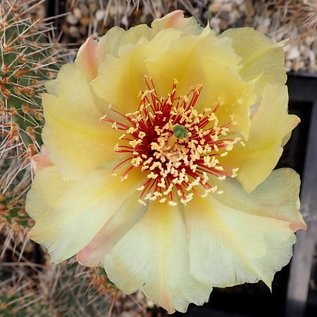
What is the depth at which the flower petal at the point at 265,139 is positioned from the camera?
74 cm

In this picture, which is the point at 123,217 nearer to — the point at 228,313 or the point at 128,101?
the point at 128,101

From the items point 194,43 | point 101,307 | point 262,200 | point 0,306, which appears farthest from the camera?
point 101,307

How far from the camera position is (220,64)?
0.73 meters

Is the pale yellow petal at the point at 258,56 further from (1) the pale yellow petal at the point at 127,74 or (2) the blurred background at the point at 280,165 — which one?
(2) the blurred background at the point at 280,165

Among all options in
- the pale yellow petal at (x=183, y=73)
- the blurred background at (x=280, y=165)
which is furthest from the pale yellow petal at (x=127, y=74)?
the blurred background at (x=280, y=165)

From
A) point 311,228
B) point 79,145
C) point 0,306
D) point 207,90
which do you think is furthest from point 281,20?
point 0,306

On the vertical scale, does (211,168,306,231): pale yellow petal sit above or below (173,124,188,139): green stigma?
below

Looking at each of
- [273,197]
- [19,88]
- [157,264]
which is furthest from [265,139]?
[19,88]

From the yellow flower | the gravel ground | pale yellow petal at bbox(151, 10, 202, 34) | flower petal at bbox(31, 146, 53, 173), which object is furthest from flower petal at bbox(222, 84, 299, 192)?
the gravel ground

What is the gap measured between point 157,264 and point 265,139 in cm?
22

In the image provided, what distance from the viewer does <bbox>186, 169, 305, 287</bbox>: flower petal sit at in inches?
31.4

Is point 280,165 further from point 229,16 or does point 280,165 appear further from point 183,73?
point 183,73

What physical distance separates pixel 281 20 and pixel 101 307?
742mm

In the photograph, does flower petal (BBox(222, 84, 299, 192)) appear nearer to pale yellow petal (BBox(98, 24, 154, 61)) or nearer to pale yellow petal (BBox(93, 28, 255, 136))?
pale yellow petal (BBox(93, 28, 255, 136))
